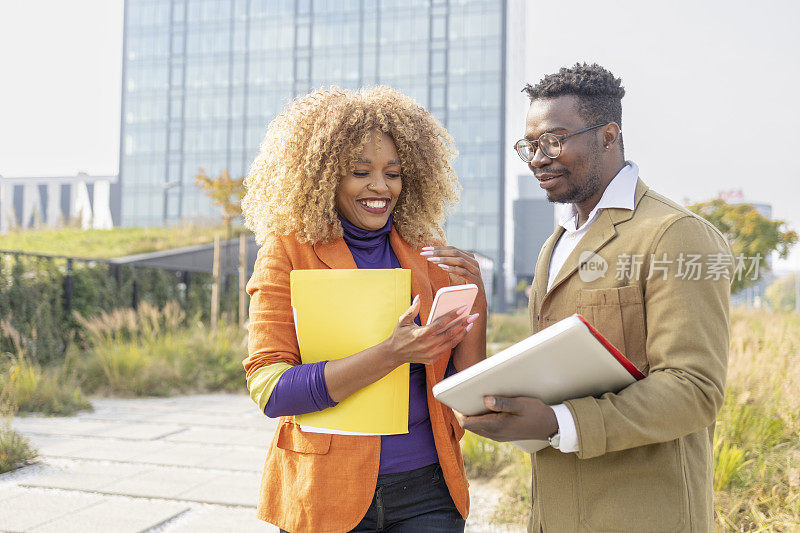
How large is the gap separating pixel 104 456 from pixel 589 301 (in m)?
5.34

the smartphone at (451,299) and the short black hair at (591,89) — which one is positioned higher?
the short black hair at (591,89)

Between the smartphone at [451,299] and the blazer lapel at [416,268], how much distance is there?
0.95ft

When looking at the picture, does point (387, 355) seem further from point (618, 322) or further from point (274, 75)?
point (274, 75)

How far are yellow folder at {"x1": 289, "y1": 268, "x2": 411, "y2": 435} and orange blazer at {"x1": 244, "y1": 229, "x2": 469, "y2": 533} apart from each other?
0.16ft

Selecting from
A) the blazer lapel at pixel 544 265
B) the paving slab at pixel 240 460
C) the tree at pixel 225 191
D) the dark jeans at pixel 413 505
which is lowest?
the paving slab at pixel 240 460

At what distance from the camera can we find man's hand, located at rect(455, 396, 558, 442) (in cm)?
144

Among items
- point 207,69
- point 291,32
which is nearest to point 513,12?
point 291,32

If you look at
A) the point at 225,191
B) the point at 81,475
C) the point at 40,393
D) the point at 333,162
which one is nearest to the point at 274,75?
the point at 225,191

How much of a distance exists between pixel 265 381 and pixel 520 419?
67 centimetres

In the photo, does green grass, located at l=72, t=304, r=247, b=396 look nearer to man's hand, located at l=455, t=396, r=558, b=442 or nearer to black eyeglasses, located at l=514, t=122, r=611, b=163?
black eyeglasses, located at l=514, t=122, r=611, b=163

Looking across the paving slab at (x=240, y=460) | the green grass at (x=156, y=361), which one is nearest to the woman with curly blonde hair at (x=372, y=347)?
the paving slab at (x=240, y=460)

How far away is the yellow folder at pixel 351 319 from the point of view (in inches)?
70.0

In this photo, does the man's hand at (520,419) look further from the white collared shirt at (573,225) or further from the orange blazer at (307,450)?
the orange blazer at (307,450)

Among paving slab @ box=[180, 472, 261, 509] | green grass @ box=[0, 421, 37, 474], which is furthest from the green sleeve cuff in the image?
green grass @ box=[0, 421, 37, 474]
